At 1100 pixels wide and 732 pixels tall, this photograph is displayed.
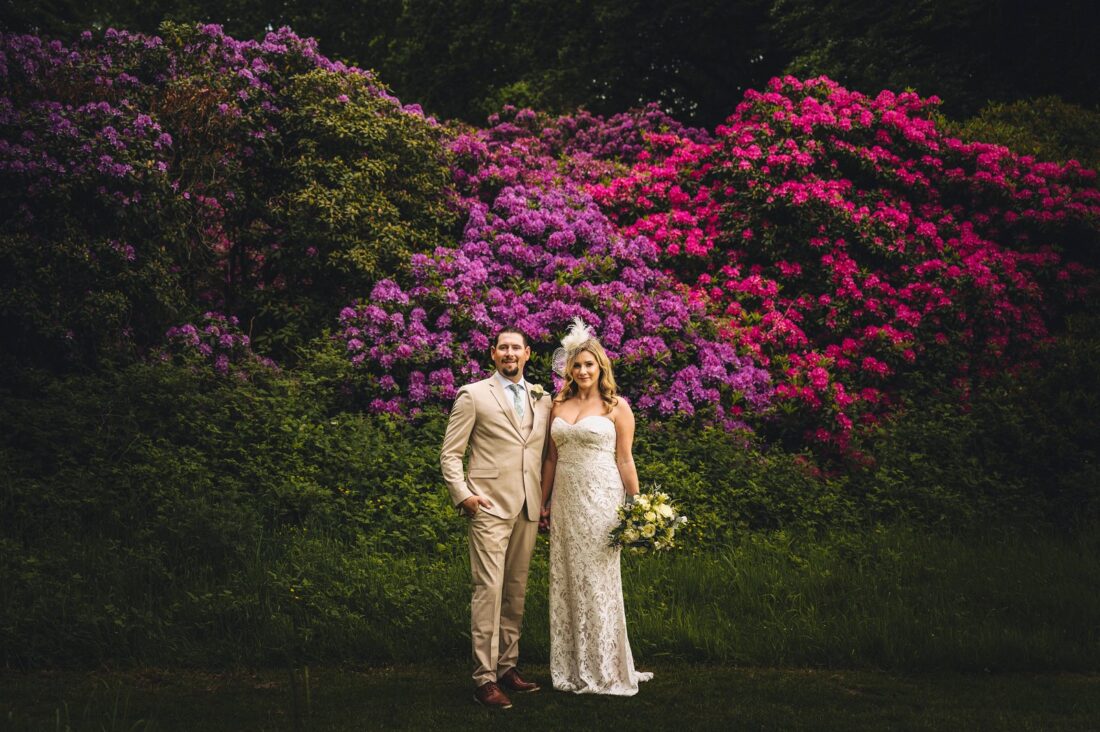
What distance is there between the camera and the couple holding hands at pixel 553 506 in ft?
16.5

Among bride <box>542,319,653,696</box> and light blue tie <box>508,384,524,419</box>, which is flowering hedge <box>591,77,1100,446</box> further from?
light blue tie <box>508,384,524,419</box>

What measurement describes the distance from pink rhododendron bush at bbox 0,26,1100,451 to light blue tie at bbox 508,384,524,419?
13.1ft

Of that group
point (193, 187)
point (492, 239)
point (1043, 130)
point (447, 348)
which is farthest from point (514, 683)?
point (1043, 130)

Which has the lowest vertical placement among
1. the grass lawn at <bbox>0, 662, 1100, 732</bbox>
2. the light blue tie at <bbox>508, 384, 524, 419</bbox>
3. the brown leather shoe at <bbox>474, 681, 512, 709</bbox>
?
the grass lawn at <bbox>0, 662, 1100, 732</bbox>

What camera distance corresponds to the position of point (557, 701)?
5.03 m

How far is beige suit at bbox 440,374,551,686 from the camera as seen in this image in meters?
5.01

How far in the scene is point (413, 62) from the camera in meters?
22.0

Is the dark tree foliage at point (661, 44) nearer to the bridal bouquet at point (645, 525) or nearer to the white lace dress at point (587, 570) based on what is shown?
the white lace dress at point (587, 570)

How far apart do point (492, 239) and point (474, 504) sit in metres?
6.40

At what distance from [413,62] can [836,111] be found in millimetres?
12627

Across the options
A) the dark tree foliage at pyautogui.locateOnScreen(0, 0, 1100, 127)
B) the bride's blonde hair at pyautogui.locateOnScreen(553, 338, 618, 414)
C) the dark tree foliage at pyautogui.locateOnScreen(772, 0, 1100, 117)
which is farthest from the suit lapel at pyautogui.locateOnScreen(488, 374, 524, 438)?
the dark tree foliage at pyautogui.locateOnScreen(772, 0, 1100, 117)

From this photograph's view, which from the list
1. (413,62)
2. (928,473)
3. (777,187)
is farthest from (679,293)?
(413,62)

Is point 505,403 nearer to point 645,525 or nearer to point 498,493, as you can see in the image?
point 498,493

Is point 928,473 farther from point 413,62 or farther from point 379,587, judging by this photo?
point 413,62
